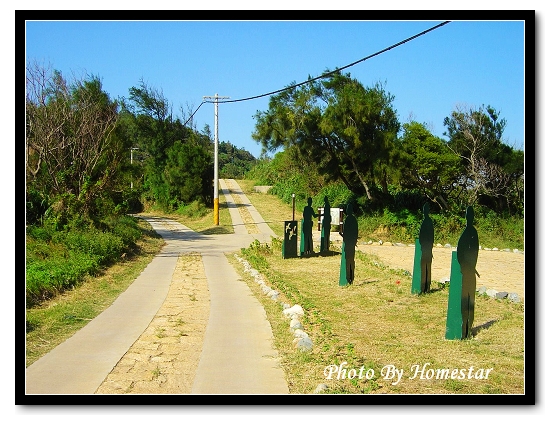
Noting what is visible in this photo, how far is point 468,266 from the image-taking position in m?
6.82

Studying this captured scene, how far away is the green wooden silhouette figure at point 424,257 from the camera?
31.7ft

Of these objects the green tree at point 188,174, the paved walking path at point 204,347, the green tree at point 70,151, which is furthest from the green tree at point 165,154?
the paved walking path at point 204,347

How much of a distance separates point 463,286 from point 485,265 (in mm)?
9457

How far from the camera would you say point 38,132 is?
610 inches

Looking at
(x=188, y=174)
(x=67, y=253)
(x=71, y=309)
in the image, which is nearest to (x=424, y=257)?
(x=71, y=309)

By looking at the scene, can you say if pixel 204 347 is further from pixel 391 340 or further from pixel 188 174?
pixel 188 174

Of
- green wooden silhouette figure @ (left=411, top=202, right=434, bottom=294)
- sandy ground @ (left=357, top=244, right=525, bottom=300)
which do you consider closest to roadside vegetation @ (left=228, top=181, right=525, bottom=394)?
green wooden silhouette figure @ (left=411, top=202, right=434, bottom=294)

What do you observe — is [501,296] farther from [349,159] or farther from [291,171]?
[291,171]

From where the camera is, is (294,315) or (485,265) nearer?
(294,315)

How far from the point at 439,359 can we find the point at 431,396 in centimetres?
162

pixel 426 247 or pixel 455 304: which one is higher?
pixel 426 247

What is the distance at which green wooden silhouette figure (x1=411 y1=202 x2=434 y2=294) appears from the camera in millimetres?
9664

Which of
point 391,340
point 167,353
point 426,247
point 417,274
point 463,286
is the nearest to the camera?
point 167,353

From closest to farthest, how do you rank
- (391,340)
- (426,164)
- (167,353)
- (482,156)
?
(167,353)
(391,340)
(482,156)
(426,164)
